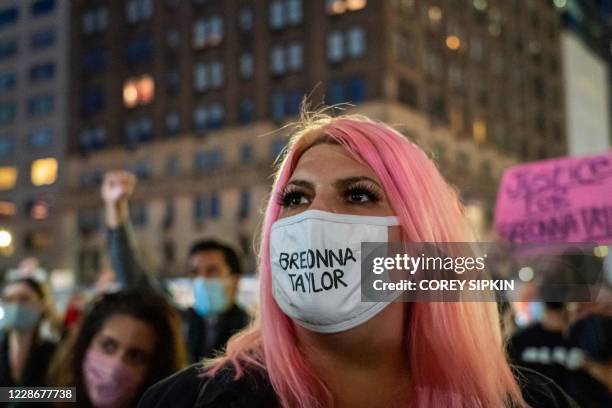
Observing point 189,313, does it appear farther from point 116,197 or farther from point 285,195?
point 285,195

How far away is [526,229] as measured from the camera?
382 centimetres

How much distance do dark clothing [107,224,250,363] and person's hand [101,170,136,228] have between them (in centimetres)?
6

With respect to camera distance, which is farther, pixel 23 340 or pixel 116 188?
pixel 116 188

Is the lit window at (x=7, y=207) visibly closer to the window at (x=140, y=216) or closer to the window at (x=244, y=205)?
the window at (x=140, y=216)

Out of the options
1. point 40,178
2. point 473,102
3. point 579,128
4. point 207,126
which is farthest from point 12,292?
point 579,128

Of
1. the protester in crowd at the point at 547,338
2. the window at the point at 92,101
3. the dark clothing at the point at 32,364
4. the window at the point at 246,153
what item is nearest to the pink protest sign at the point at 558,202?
the protester in crowd at the point at 547,338

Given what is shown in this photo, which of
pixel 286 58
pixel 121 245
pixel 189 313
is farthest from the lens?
pixel 286 58

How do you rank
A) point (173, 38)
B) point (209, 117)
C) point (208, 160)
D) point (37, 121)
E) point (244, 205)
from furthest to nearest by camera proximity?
point (37, 121), point (173, 38), point (209, 117), point (208, 160), point (244, 205)

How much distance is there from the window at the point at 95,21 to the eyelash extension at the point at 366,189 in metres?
46.3

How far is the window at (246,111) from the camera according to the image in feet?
122

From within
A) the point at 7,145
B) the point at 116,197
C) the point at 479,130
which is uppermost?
the point at 7,145

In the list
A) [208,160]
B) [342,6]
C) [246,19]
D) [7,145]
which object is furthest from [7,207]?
[342,6]

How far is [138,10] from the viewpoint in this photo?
4281cm

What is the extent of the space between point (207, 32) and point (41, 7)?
13.0 meters
